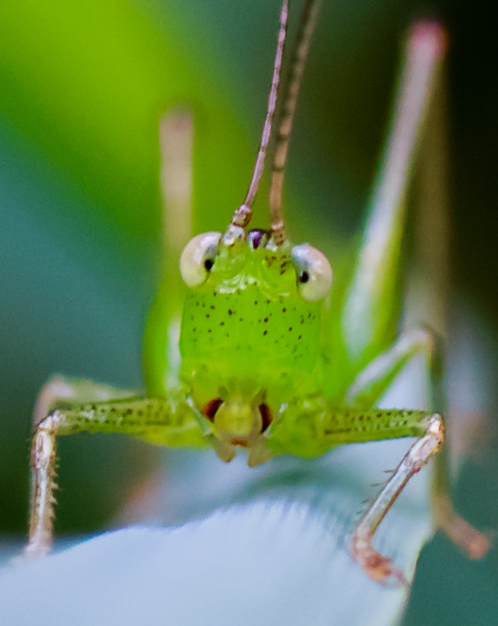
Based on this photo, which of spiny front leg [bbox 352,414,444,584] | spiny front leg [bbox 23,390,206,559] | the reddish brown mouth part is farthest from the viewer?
the reddish brown mouth part

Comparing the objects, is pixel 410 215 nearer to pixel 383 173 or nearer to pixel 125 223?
pixel 383 173

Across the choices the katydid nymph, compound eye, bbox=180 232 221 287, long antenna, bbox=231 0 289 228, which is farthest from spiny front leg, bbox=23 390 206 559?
long antenna, bbox=231 0 289 228

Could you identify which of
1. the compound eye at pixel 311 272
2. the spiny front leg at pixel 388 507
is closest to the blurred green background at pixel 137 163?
the spiny front leg at pixel 388 507

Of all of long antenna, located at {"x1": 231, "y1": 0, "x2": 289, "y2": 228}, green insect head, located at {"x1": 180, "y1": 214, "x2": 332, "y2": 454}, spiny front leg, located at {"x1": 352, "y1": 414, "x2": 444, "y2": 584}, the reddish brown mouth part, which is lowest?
spiny front leg, located at {"x1": 352, "y1": 414, "x2": 444, "y2": 584}

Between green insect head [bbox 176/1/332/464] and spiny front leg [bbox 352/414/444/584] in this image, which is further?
green insect head [bbox 176/1/332/464]

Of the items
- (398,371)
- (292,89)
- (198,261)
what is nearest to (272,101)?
(292,89)

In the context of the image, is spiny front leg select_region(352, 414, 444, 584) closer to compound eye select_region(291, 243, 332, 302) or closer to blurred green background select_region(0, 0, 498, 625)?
blurred green background select_region(0, 0, 498, 625)
